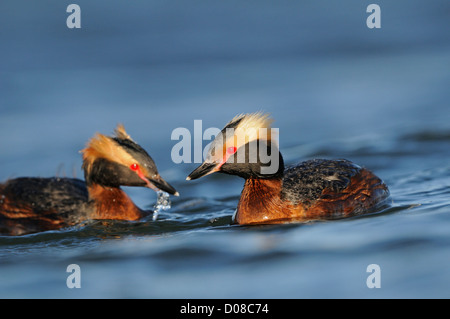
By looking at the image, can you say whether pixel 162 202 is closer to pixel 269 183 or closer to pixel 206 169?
pixel 206 169

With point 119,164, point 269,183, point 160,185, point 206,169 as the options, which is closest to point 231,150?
point 206,169

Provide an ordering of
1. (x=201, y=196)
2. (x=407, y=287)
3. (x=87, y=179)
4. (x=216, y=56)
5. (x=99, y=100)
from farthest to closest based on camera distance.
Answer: (x=216, y=56), (x=99, y=100), (x=201, y=196), (x=87, y=179), (x=407, y=287)

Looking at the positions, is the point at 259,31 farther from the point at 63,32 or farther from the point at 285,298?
the point at 285,298

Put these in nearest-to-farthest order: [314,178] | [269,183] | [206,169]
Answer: [206,169]
[269,183]
[314,178]

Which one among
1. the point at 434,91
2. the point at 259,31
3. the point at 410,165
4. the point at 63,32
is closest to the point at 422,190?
the point at 410,165

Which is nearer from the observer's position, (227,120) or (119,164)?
(119,164)

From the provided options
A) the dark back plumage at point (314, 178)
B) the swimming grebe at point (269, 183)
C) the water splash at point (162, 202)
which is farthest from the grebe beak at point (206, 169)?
the water splash at point (162, 202)
